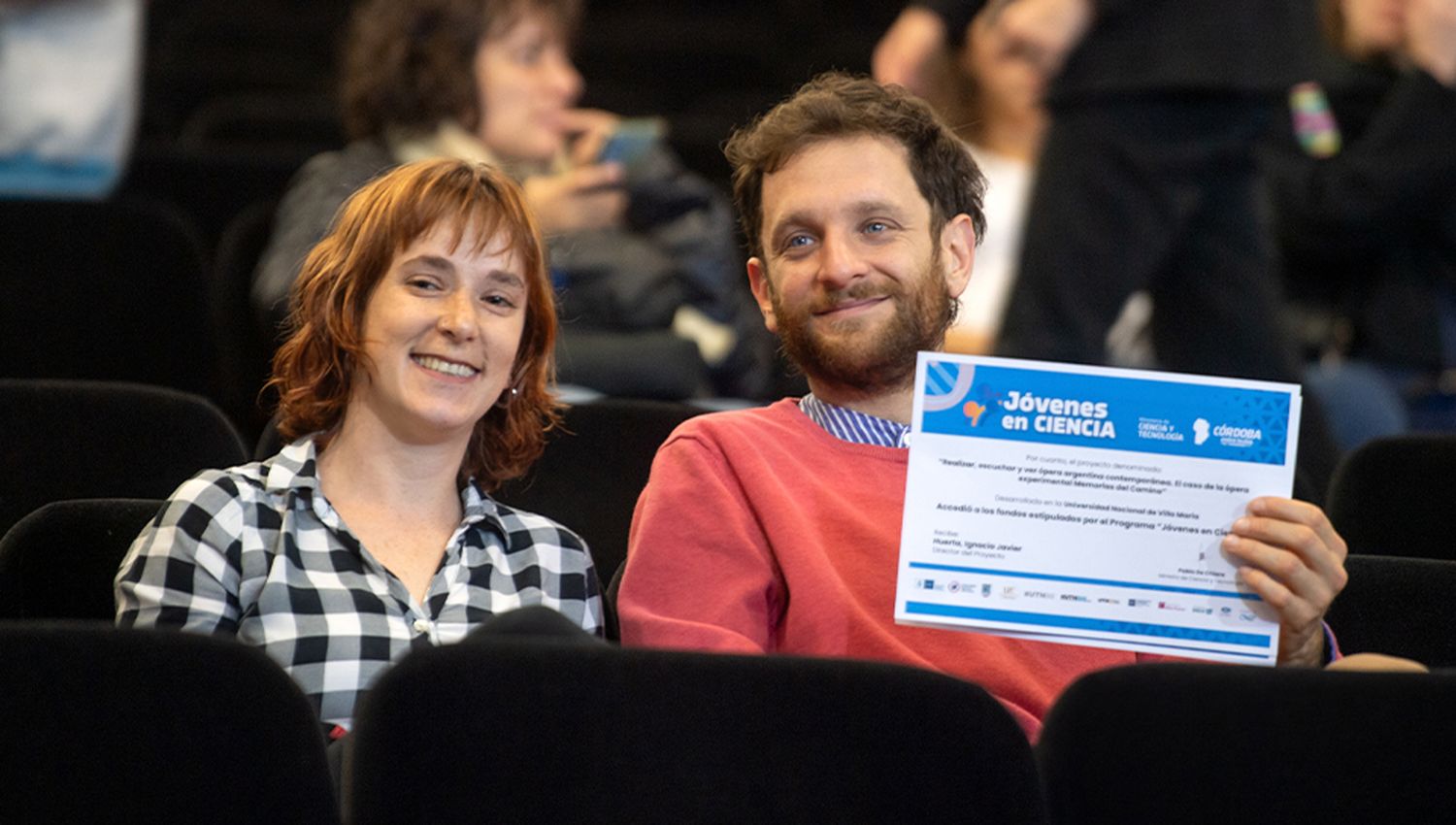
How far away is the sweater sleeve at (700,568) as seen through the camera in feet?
6.01

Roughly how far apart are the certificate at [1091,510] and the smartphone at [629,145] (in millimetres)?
1930

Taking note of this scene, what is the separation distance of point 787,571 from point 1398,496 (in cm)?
95

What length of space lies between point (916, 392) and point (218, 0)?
18.9ft

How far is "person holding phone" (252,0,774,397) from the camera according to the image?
337 cm

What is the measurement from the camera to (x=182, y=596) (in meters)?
1.75

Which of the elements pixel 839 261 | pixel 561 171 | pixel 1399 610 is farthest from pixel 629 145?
pixel 1399 610

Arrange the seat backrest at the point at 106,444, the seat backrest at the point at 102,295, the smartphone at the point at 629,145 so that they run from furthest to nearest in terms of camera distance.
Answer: the smartphone at the point at 629,145 → the seat backrest at the point at 102,295 → the seat backrest at the point at 106,444

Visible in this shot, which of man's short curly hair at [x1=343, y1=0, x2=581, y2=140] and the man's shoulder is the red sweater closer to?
the man's shoulder

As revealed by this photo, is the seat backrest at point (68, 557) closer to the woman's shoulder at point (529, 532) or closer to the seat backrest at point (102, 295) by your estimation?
the woman's shoulder at point (529, 532)

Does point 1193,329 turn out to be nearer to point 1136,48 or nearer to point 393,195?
point 1136,48

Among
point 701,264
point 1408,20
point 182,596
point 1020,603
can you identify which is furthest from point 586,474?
point 1408,20

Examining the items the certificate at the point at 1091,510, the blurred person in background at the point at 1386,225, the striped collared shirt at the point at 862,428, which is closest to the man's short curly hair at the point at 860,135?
the striped collared shirt at the point at 862,428

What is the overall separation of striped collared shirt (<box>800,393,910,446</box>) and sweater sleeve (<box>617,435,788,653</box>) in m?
0.15

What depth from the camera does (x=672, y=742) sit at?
1.33 metres
